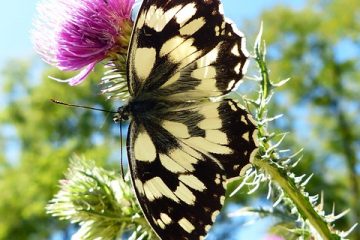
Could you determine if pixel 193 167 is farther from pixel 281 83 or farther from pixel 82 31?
pixel 82 31

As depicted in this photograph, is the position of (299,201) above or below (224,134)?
below

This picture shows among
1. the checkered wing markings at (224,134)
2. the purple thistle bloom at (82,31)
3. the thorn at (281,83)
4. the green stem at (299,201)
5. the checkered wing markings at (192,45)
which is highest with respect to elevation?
the purple thistle bloom at (82,31)

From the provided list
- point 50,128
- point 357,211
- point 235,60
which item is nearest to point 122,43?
point 235,60

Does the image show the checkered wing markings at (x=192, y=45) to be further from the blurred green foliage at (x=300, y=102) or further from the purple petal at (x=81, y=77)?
the blurred green foliage at (x=300, y=102)

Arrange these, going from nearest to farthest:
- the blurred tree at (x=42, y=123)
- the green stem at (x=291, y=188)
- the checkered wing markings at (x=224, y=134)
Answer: the checkered wing markings at (x=224, y=134) → the green stem at (x=291, y=188) → the blurred tree at (x=42, y=123)

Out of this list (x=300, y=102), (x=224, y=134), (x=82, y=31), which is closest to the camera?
(x=224, y=134)

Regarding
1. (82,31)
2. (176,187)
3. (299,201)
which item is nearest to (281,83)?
(299,201)

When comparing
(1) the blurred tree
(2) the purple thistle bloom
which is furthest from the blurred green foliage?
(2) the purple thistle bloom

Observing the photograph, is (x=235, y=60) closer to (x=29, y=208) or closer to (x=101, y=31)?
(x=101, y=31)

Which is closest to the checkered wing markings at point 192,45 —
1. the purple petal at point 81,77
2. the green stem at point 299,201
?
the green stem at point 299,201
